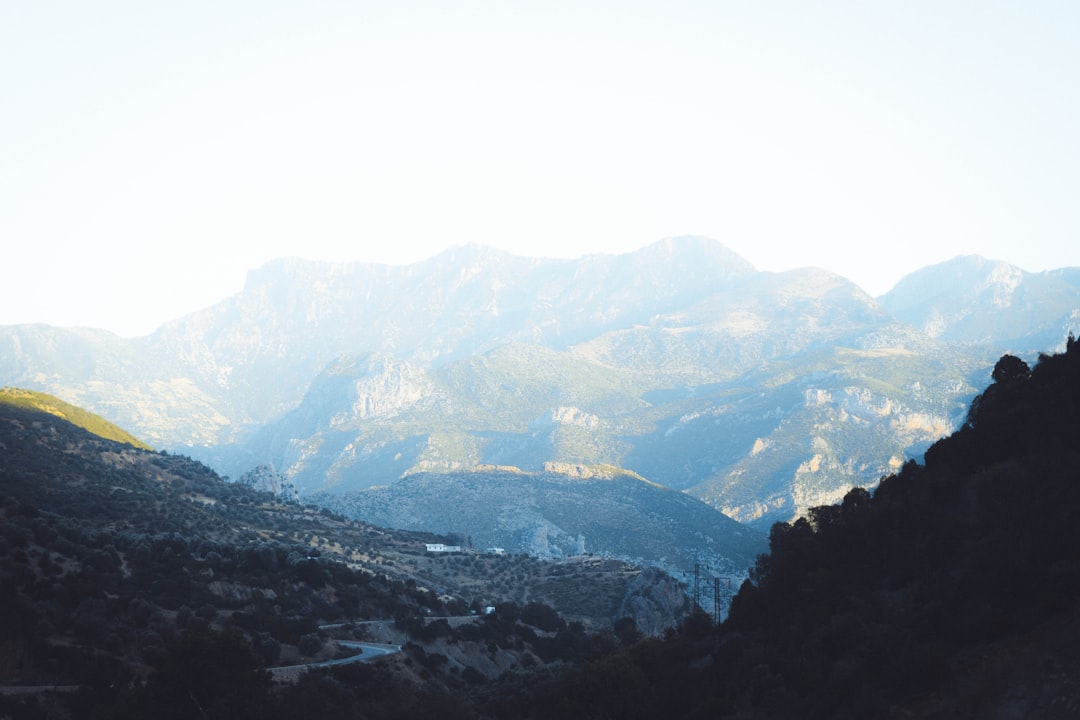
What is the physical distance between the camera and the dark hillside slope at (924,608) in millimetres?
33562

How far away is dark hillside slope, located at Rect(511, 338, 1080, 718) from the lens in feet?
110

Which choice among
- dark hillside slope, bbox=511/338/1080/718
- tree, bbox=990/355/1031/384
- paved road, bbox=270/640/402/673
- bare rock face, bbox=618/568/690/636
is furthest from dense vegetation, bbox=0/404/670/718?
tree, bbox=990/355/1031/384

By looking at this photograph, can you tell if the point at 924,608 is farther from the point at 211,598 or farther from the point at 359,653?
the point at 211,598

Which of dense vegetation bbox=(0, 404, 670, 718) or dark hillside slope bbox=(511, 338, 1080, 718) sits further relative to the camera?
dense vegetation bbox=(0, 404, 670, 718)

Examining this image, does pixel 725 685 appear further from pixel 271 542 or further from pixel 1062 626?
pixel 271 542

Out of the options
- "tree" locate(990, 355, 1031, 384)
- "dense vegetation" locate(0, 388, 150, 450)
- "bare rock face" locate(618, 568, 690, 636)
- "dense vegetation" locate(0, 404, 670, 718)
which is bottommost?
"bare rock face" locate(618, 568, 690, 636)

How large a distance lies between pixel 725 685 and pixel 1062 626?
14312 millimetres

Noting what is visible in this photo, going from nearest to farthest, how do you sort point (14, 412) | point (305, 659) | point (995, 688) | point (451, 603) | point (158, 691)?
point (995, 688) → point (158, 691) → point (305, 659) → point (451, 603) → point (14, 412)

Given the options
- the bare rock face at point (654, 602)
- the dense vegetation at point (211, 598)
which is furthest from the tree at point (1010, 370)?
the bare rock face at point (654, 602)

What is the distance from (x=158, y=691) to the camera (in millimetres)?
40875

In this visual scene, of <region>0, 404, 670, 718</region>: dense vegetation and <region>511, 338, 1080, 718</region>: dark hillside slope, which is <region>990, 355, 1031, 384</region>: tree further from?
<region>0, 404, 670, 718</region>: dense vegetation

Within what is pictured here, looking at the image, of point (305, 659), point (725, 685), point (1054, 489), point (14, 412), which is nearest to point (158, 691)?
point (305, 659)

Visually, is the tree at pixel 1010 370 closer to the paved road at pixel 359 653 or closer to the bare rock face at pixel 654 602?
the paved road at pixel 359 653

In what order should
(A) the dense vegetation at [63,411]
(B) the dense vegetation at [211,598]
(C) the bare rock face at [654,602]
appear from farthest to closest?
1. (A) the dense vegetation at [63,411]
2. (C) the bare rock face at [654,602]
3. (B) the dense vegetation at [211,598]
